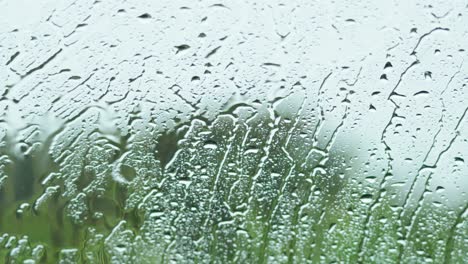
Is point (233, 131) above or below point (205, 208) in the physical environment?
above

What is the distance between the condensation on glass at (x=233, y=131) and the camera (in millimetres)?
1503

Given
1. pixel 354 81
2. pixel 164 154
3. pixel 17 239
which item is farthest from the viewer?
pixel 354 81

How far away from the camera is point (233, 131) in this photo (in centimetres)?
166

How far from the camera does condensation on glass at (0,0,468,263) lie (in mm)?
1503

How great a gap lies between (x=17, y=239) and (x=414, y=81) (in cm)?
120

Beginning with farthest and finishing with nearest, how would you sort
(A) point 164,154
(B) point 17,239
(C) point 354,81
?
(C) point 354,81 < (A) point 164,154 < (B) point 17,239

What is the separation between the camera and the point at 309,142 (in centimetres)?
165

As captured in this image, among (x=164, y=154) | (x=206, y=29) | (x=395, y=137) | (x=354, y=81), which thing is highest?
(x=206, y=29)

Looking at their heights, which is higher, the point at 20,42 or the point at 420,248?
the point at 20,42

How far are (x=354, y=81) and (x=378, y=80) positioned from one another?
0.24 ft

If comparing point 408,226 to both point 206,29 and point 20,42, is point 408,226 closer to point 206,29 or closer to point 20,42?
point 206,29

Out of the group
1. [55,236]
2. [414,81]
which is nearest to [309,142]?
[414,81]

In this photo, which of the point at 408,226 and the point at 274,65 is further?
the point at 274,65

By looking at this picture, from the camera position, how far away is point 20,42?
1.77 m
